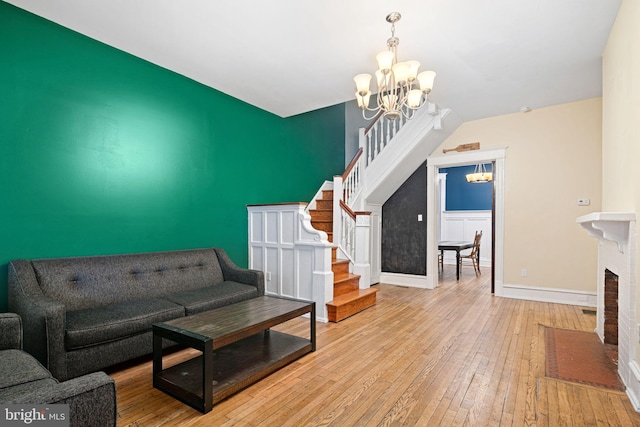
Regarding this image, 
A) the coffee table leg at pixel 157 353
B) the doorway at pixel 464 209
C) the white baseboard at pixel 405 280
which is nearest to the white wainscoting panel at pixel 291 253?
the coffee table leg at pixel 157 353

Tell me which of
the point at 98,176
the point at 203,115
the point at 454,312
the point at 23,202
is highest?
the point at 203,115

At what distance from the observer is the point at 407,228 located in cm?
589

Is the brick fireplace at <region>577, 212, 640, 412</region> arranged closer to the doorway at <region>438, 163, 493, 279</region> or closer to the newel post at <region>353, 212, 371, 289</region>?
the newel post at <region>353, 212, 371, 289</region>

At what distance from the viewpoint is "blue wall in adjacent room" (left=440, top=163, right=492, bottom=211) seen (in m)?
8.68

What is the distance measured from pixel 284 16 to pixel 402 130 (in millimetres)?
3087

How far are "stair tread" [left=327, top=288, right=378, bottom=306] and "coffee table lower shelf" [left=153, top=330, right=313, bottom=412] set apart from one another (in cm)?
94

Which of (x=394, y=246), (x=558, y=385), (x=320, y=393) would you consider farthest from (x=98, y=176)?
(x=394, y=246)

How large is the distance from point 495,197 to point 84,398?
5402 mm

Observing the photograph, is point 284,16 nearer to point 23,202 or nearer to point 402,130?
point 23,202

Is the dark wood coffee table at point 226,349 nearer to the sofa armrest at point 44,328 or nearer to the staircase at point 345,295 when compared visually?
the sofa armrest at point 44,328

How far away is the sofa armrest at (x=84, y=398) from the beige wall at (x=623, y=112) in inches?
119

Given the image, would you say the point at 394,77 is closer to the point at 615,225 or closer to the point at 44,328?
the point at 615,225

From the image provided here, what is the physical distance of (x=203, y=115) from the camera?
393 centimetres

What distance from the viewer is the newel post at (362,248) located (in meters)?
4.84
